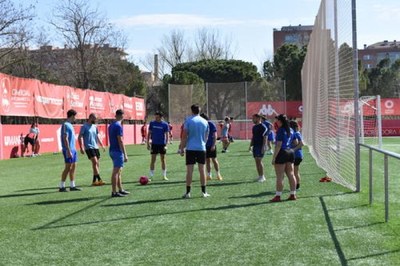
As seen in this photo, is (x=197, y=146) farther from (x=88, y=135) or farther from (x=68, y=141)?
(x=88, y=135)

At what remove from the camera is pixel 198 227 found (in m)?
8.75

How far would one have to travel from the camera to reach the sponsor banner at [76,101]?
35.5m

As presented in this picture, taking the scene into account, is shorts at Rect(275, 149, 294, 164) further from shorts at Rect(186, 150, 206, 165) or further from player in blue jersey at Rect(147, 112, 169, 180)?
player in blue jersey at Rect(147, 112, 169, 180)

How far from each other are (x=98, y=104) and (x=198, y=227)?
1327 inches

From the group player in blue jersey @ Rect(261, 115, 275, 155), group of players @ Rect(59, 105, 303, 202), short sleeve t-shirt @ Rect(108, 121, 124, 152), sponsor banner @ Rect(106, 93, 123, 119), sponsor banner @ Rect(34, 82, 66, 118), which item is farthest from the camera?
sponsor banner @ Rect(106, 93, 123, 119)

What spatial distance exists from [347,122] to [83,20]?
152 feet

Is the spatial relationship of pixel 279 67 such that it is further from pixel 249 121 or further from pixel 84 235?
pixel 84 235

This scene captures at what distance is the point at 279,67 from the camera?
73438mm

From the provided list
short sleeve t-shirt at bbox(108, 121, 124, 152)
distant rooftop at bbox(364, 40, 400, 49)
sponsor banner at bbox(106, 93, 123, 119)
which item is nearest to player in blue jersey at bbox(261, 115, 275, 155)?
short sleeve t-shirt at bbox(108, 121, 124, 152)

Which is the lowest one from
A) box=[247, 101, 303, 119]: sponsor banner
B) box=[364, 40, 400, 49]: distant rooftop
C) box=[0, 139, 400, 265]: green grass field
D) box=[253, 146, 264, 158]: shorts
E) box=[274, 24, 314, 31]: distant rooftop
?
box=[0, 139, 400, 265]: green grass field

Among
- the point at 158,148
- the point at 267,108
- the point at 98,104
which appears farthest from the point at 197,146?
the point at 267,108

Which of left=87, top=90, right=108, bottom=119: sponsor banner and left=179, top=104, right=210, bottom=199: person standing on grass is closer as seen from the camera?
left=179, top=104, right=210, bottom=199: person standing on grass

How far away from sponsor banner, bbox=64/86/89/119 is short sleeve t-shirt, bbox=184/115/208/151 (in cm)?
2473

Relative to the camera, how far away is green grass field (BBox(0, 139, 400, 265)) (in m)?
6.88
